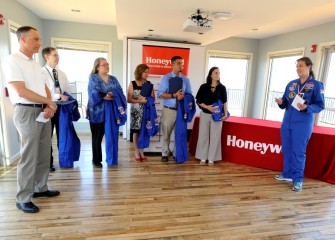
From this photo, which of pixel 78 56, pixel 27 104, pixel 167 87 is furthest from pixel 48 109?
pixel 78 56

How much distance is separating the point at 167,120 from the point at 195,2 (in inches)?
65.6

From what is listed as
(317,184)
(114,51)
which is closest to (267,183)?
(317,184)

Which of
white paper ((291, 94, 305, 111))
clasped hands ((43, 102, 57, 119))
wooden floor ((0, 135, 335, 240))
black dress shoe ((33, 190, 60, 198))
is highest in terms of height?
white paper ((291, 94, 305, 111))

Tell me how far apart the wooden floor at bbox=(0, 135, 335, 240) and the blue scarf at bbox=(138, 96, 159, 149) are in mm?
419

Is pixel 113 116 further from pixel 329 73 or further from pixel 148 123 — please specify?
pixel 329 73

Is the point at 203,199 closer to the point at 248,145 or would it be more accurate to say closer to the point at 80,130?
the point at 248,145

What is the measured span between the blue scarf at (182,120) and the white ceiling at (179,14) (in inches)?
45.8

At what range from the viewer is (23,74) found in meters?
1.89

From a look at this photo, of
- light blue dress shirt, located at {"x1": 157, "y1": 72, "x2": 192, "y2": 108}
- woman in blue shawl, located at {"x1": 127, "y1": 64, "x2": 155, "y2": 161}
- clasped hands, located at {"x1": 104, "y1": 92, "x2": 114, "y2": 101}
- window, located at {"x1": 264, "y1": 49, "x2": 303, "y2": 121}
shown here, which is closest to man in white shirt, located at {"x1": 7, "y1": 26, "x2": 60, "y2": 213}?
clasped hands, located at {"x1": 104, "y1": 92, "x2": 114, "y2": 101}

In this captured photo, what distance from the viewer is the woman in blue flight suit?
8.56 ft

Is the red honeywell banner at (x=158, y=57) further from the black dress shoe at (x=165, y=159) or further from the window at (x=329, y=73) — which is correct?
the window at (x=329, y=73)

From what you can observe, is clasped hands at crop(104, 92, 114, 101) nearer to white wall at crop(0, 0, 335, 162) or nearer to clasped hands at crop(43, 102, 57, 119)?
clasped hands at crop(43, 102, 57, 119)

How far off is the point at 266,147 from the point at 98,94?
2.58 meters

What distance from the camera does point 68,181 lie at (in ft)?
9.09
